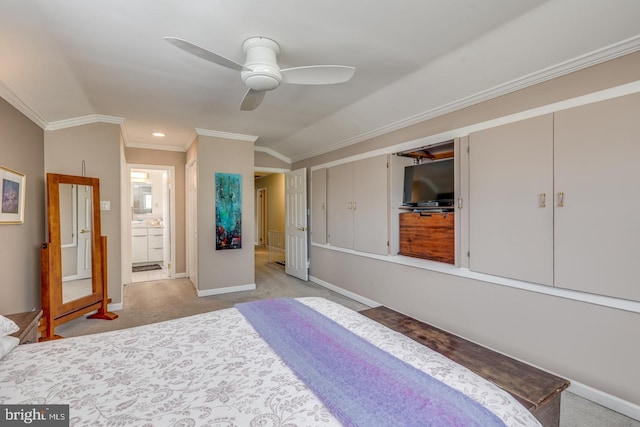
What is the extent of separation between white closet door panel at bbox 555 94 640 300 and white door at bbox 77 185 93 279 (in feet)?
14.8

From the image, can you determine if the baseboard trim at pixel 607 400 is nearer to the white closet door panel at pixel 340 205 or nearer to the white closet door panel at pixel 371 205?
the white closet door panel at pixel 371 205

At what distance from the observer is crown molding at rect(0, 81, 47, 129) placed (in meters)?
2.42

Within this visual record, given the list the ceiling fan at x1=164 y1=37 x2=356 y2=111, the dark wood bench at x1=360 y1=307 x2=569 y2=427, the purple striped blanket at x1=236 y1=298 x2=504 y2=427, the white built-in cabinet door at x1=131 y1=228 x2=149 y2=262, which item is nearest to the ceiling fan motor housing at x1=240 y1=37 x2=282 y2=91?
the ceiling fan at x1=164 y1=37 x2=356 y2=111

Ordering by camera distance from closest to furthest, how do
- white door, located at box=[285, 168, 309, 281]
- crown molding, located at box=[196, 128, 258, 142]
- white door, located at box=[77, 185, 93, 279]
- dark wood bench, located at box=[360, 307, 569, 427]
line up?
1. dark wood bench, located at box=[360, 307, 569, 427]
2. white door, located at box=[77, 185, 93, 279]
3. crown molding, located at box=[196, 128, 258, 142]
4. white door, located at box=[285, 168, 309, 281]

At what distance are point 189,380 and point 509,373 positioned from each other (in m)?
1.65

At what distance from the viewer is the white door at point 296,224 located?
5.28 metres

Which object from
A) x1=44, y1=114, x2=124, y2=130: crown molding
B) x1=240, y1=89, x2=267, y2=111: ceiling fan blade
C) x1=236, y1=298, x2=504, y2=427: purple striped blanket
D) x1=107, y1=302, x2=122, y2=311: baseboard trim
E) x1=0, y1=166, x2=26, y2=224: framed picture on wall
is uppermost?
x1=44, y1=114, x2=124, y2=130: crown molding

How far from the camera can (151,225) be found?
22.1 feet

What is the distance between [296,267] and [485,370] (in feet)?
13.4

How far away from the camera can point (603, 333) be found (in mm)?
1966

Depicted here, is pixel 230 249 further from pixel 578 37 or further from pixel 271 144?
pixel 578 37

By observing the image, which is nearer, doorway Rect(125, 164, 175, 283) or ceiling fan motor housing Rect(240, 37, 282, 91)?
ceiling fan motor housing Rect(240, 37, 282, 91)

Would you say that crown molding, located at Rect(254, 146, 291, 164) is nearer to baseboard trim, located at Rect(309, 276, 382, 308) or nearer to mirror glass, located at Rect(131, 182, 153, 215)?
baseboard trim, located at Rect(309, 276, 382, 308)

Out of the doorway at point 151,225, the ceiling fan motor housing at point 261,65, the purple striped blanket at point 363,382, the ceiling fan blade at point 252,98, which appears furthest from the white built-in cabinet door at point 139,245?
the purple striped blanket at point 363,382
